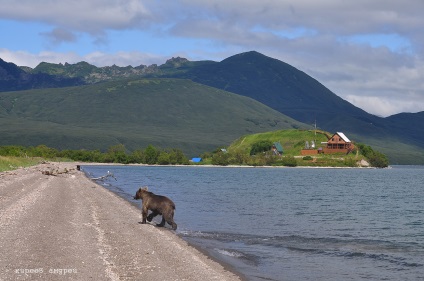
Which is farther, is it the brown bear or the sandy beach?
the brown bear

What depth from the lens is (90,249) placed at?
25.0 m

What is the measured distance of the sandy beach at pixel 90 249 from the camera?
67.8 ft

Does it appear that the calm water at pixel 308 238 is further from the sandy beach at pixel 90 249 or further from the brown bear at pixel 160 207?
the sandy beach at pixel 90 249

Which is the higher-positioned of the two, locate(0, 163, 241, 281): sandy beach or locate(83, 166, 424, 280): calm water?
locate(0, 163, 241, 281): sandy beach

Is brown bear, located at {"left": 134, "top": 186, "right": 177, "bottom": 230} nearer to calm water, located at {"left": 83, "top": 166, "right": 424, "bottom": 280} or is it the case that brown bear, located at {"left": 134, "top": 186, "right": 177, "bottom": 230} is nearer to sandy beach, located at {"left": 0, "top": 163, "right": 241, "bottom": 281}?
sandy beach, located at {"left": 0, "top": 163, "right": 241, "bottom": 281}

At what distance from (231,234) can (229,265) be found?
12.0 meters

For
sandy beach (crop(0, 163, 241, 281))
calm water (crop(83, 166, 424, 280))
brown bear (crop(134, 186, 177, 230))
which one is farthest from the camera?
brown bear (crop(134, 186, 177, 230))

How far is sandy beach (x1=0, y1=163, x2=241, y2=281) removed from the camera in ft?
67.8

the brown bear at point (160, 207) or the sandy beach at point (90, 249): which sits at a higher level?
the brown bear at point (160, 207)

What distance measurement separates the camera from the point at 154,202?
119 ft

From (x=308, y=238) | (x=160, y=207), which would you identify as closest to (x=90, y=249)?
(x=160, y=207)

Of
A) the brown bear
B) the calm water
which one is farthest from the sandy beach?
the calm water

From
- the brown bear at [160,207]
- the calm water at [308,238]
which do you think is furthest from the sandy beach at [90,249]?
the calm water at [308,238]

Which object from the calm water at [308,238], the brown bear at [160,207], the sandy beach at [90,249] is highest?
the brown bear at [160,207]
